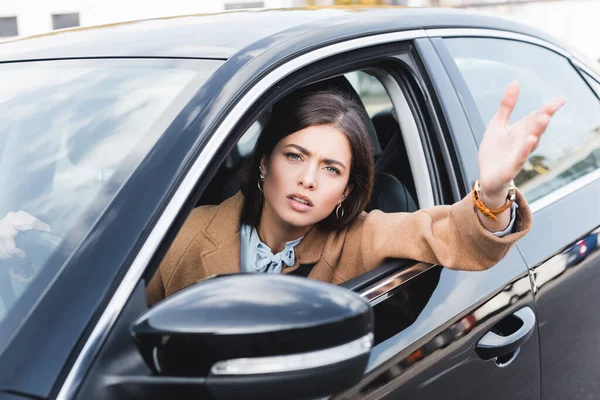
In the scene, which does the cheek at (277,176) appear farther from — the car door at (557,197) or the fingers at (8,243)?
the fingers at (8,243)

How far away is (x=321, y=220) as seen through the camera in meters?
2.16

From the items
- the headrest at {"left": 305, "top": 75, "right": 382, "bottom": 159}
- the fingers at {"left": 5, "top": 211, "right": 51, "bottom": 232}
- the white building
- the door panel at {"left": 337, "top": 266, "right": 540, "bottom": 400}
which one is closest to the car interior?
the headrest at {"left": 305, "top": 75, "right": 382, "bottom": 159}

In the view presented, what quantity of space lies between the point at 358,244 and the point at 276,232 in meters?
0.23

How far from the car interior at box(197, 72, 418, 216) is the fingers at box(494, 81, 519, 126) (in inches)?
23.3

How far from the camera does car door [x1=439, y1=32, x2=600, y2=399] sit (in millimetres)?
2129

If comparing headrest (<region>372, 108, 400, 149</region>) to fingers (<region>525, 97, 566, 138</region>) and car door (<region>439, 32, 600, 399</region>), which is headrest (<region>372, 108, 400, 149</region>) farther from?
fingers (<region>525, 97, 566, 138</region>)

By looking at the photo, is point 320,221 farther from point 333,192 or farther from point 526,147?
point 526,147

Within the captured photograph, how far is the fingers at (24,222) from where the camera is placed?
4.97 feet

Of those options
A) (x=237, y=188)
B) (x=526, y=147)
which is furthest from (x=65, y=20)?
(x=526, y=147)

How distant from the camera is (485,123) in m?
2.24

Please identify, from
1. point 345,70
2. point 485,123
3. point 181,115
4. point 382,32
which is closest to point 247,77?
point 181,115

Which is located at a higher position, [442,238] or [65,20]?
[442,238]

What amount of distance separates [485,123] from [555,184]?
1.17 feet

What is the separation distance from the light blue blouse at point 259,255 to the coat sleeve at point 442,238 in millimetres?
174
